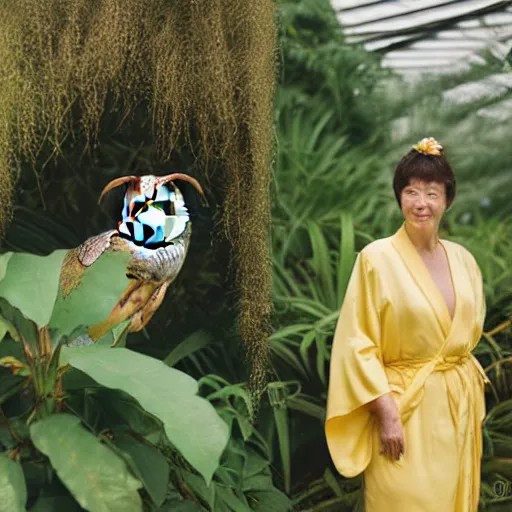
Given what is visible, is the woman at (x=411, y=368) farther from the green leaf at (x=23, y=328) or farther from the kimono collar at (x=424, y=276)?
the green leaf at (x=23, y=328)

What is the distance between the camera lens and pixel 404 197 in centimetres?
154

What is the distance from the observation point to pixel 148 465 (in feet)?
4.52

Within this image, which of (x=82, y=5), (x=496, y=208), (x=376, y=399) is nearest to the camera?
(x=376, y=399)

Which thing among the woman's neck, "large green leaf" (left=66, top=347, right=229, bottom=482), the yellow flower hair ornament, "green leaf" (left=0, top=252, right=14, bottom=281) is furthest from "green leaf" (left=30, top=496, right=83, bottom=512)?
the yellow flower hair ornament

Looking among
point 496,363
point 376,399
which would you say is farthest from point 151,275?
point 496,363

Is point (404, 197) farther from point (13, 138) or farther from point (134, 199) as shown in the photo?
point (13, 138)

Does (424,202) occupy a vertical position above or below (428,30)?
below

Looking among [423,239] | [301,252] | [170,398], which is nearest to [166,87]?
[301,252]

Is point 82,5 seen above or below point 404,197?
above

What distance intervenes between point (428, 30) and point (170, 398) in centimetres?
125

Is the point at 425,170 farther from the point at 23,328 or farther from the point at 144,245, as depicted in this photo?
the point at 23,328

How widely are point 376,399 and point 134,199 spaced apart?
684 mm

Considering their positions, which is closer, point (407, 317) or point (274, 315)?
point (407, 317)

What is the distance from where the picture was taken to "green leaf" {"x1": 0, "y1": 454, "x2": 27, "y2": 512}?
3.91ft
